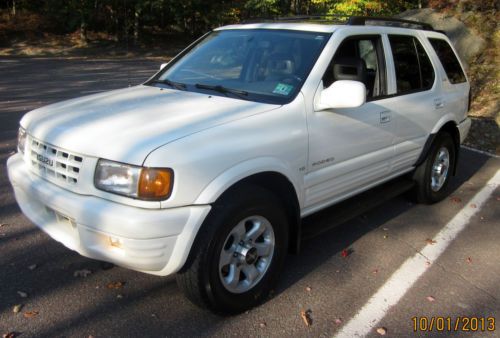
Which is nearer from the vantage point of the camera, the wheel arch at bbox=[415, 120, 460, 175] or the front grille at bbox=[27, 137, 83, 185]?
the front grille at bbox=[27, 137, 83, 185]

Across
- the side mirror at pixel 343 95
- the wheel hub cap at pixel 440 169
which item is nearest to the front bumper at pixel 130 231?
the side mirror at pixel 343 95

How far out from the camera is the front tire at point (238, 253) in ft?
9.48

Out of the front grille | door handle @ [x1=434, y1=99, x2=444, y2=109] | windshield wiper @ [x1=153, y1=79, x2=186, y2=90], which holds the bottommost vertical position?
the front grille

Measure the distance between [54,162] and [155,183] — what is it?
2.58 ft

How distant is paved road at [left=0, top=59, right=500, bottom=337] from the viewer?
3.12m

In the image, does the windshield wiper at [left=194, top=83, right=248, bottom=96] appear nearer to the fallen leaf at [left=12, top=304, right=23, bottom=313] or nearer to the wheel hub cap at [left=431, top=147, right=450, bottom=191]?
the fallen leaf at [left=12, top=304, right=23, bottom=313]

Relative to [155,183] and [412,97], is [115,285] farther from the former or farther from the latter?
[412,97]

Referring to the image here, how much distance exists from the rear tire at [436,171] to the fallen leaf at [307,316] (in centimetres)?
245

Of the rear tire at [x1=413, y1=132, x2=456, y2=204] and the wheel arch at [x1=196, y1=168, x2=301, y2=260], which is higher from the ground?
the wheel arch at [x1=196, y1=168, x2=301, y2=260]

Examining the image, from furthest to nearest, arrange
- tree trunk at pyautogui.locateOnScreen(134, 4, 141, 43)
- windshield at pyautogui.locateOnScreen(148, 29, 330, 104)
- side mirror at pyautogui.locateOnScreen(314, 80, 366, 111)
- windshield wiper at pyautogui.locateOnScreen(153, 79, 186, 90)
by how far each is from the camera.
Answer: tree trunk at pyautogui.locateOnScreen(134, 4, 141, 43) < windshield wiper at pyautogui.locateOnScreen(153, 79, 186, 90) < windshield at pyautogui.locateOnScreen(148, 29, 330, 104) < side mirror at pyautogui.locateOnScreen(314, 80, 366, 111)

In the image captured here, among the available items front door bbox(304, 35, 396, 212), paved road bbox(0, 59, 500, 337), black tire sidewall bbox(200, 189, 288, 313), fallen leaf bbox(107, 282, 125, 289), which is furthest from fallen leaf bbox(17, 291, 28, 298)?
front door bbox(304, 35, 396, 212)

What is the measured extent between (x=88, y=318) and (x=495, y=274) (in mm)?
3123

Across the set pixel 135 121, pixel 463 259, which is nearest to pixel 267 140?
pixel 135 121

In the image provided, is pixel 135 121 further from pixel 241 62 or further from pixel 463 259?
pixel 463 259
